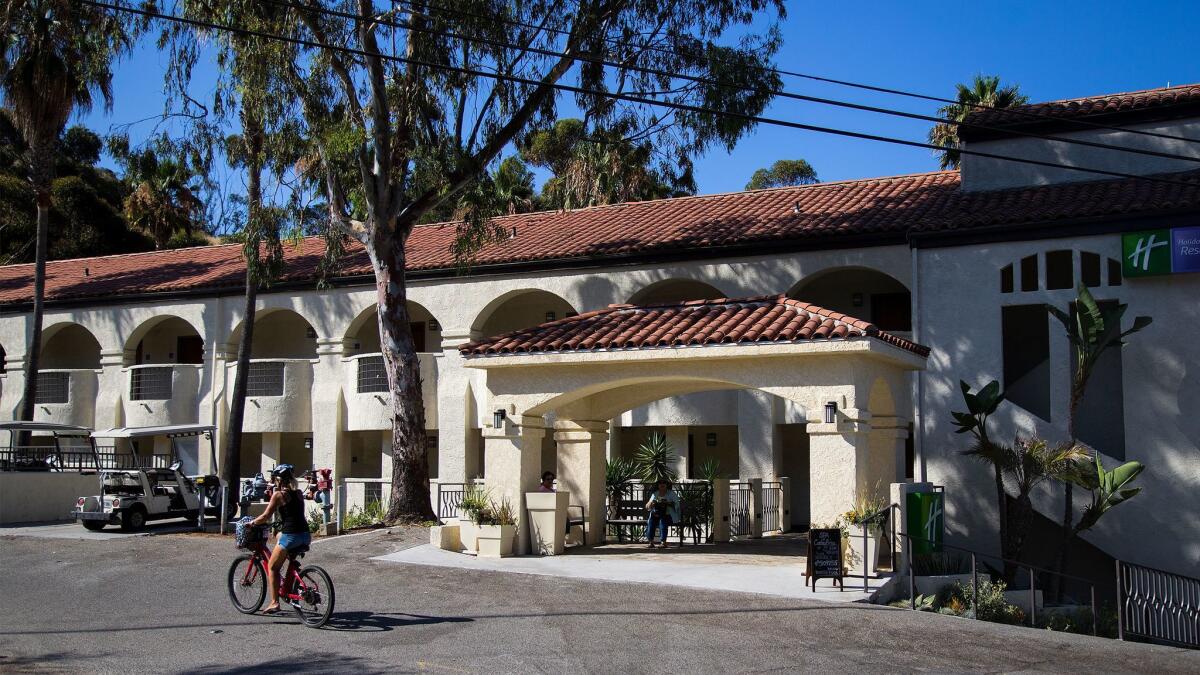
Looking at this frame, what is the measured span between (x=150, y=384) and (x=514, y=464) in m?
17.0

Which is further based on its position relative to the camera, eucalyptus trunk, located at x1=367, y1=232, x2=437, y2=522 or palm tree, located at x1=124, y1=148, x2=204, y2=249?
palm tree, located at x1=124, y1=148, x2=204, y2=249

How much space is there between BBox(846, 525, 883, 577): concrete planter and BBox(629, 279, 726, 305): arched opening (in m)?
11.0

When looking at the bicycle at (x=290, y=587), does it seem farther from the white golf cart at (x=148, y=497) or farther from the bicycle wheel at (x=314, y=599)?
the white golf cart at (x=148, y=497)

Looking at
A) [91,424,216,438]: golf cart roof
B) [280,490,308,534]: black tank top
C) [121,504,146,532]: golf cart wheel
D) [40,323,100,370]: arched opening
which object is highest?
[40,323,100,370]: arched opening

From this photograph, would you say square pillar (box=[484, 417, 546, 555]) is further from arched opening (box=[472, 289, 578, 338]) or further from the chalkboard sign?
arched opening (box=[472, 289, 578, 338])

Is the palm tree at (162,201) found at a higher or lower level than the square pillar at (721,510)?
higher

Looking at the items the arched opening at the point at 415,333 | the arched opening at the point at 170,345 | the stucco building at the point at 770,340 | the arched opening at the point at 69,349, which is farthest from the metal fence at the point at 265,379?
the arched opening at the point at 69,349

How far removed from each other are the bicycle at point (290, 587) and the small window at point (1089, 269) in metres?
13.9

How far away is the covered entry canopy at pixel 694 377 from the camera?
51.7ft

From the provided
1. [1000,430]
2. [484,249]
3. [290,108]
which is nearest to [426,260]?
[484,249]

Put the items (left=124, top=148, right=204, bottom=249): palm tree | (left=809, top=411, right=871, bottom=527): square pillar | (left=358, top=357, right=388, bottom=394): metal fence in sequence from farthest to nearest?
(left=124, top=148, right=204, bottom=249): palm tree < (left=358, top=357, right=388, bottom=394): metal fence < (left=809, top=411, right=871, bottom=527): square pillar

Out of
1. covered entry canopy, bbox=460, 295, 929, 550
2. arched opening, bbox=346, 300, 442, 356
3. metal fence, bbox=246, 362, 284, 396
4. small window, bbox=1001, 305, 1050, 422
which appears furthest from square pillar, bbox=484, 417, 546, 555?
metal fence, bbox=246, 362, 284, 396

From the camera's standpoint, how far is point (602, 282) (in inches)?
1021

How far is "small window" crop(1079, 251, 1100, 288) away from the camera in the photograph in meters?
19.5
